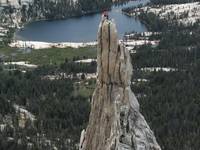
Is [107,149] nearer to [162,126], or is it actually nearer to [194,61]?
[162,126]

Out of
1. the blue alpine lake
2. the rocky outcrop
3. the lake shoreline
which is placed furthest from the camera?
the blue alpine lake

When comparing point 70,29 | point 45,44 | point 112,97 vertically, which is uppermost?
point 112,97

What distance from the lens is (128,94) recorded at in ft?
92.2

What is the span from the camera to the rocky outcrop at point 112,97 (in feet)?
91.1

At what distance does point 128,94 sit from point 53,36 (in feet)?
474

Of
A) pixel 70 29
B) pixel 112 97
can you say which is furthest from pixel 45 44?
pixel 112 97

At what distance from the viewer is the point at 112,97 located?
2822cm

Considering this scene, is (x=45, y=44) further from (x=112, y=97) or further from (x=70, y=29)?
(x=112, y=97)

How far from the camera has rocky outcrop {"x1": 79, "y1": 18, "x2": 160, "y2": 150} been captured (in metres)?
27.8

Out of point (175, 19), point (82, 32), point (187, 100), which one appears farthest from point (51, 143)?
point (175, 19)

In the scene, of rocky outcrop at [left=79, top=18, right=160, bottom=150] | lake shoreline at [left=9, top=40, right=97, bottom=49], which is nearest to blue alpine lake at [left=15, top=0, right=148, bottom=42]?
lake shoreline at [left=9, top=40, right=97, bottom=49]

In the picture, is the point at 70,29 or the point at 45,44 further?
the point at 70,29

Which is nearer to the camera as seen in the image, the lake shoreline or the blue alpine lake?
the lake shoreline

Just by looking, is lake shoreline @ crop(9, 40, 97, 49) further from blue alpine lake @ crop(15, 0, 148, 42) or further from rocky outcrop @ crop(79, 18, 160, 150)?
rocky outcrop @ crop(79, 18, 160, 150)
